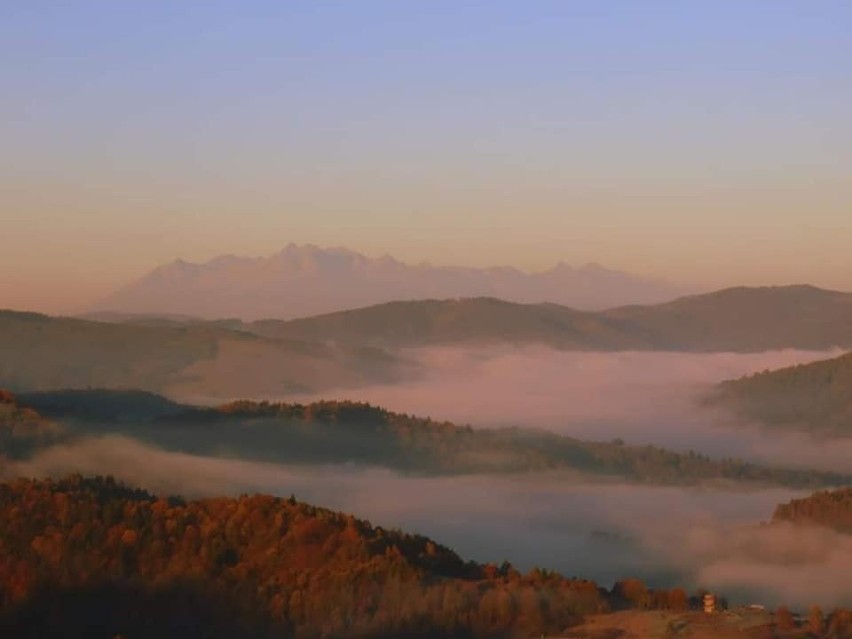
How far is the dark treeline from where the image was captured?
10638 cm

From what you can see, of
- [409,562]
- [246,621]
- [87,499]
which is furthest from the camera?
[87,499]

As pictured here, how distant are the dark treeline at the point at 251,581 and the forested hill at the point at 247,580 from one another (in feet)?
0.47

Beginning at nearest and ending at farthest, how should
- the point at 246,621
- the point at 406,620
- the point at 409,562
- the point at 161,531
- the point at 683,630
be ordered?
the point at 683,630
the point at 406,620
the point at 246,621
the point at 409,562
the point at 161,531

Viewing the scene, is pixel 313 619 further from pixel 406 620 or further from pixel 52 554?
pixel 52 554

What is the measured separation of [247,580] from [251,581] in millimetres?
352

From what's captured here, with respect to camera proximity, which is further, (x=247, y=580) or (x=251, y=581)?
(x=247, y=580)

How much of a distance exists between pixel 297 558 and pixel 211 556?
7305mm

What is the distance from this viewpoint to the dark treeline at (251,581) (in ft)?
349

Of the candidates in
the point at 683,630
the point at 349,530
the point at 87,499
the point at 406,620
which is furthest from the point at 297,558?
the point at 683,630

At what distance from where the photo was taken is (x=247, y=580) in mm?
120688

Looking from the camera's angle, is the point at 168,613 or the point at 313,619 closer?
the point at 313,619

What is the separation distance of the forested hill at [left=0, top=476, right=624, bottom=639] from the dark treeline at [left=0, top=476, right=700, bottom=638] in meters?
0.14

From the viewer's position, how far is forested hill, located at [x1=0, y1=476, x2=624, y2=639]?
349ft

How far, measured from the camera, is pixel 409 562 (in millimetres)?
122500
